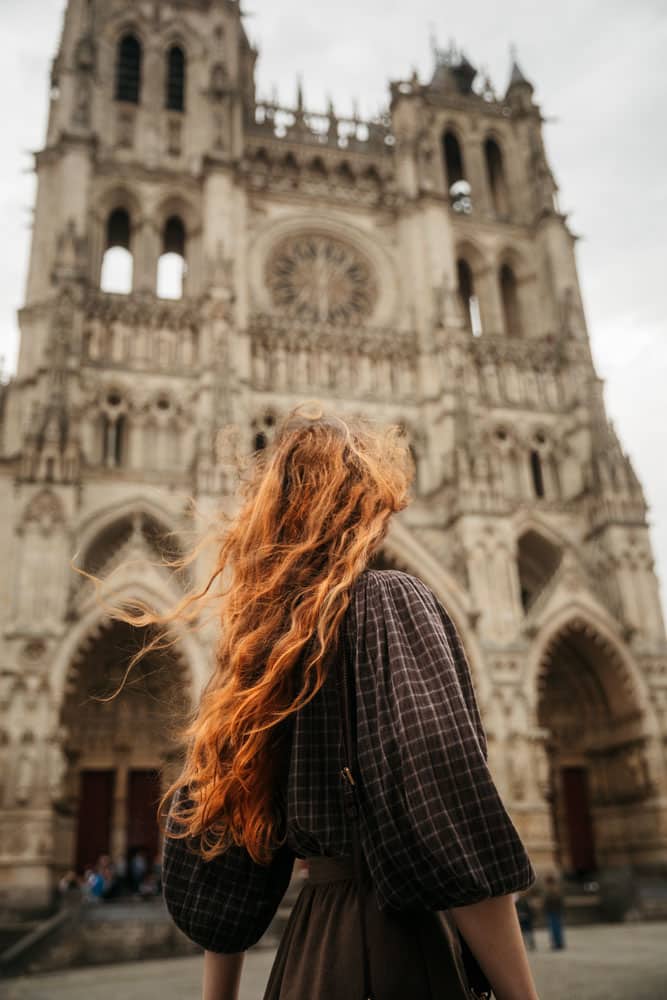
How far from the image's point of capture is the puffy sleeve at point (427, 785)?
1.44m

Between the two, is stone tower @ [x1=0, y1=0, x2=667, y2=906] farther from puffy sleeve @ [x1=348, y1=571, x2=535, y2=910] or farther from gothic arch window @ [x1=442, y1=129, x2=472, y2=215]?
puffy sleeve @ [x1=348, y1=571, x2=535, y2=910]

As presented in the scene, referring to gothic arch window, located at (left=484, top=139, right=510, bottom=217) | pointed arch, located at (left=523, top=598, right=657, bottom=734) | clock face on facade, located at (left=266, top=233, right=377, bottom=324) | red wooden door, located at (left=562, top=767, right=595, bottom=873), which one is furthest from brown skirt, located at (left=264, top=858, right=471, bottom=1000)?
gothic arch window, located at (left=484, top=139, right=510, bottom=217)

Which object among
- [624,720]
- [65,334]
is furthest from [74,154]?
[624,720]

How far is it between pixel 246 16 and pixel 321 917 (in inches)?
1440

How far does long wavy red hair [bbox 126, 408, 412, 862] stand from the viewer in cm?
173

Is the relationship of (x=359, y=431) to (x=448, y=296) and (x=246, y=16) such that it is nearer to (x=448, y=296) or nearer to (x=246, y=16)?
(x=448, y=296)

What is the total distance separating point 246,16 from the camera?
32062mm

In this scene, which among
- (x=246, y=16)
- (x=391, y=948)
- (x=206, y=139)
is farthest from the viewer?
(x=246, y=16)

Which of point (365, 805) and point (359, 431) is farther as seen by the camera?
point (359, 431)

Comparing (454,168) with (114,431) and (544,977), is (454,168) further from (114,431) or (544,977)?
(544,977)

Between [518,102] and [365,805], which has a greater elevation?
[518,102]

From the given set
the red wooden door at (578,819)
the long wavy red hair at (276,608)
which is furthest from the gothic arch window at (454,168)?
the long wavy red hair at (276,608)

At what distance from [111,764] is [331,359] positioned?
44.6 feet

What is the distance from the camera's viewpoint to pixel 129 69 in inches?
1182
